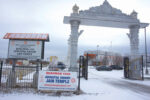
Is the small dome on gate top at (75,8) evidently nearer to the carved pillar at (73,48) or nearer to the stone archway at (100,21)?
the stone archway at (100,21)

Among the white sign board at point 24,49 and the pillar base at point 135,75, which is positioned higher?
the white sign board at point 24,49

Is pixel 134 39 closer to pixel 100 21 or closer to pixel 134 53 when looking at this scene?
pixel 134 53

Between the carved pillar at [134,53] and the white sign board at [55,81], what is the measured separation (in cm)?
928

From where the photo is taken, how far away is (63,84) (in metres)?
7.36

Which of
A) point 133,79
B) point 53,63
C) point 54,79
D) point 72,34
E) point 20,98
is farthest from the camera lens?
point 53,63

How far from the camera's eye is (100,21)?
1301 centimetres

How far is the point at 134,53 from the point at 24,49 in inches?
456

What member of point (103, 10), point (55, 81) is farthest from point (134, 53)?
point (55, 81)

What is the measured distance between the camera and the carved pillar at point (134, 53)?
1345 centimetres

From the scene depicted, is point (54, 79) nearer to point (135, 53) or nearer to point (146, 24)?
point (135, 53)

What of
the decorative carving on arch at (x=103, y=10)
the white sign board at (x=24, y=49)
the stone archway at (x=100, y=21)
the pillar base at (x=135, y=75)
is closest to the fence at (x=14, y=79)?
the white sign board at (x=24, y=49)

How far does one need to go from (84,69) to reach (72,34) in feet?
13.8

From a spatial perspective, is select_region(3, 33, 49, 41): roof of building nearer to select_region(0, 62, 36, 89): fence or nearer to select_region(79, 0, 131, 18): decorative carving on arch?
select_region(0, 62, 36, 89): fence

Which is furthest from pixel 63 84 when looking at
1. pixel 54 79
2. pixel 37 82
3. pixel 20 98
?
pixel 20 98
